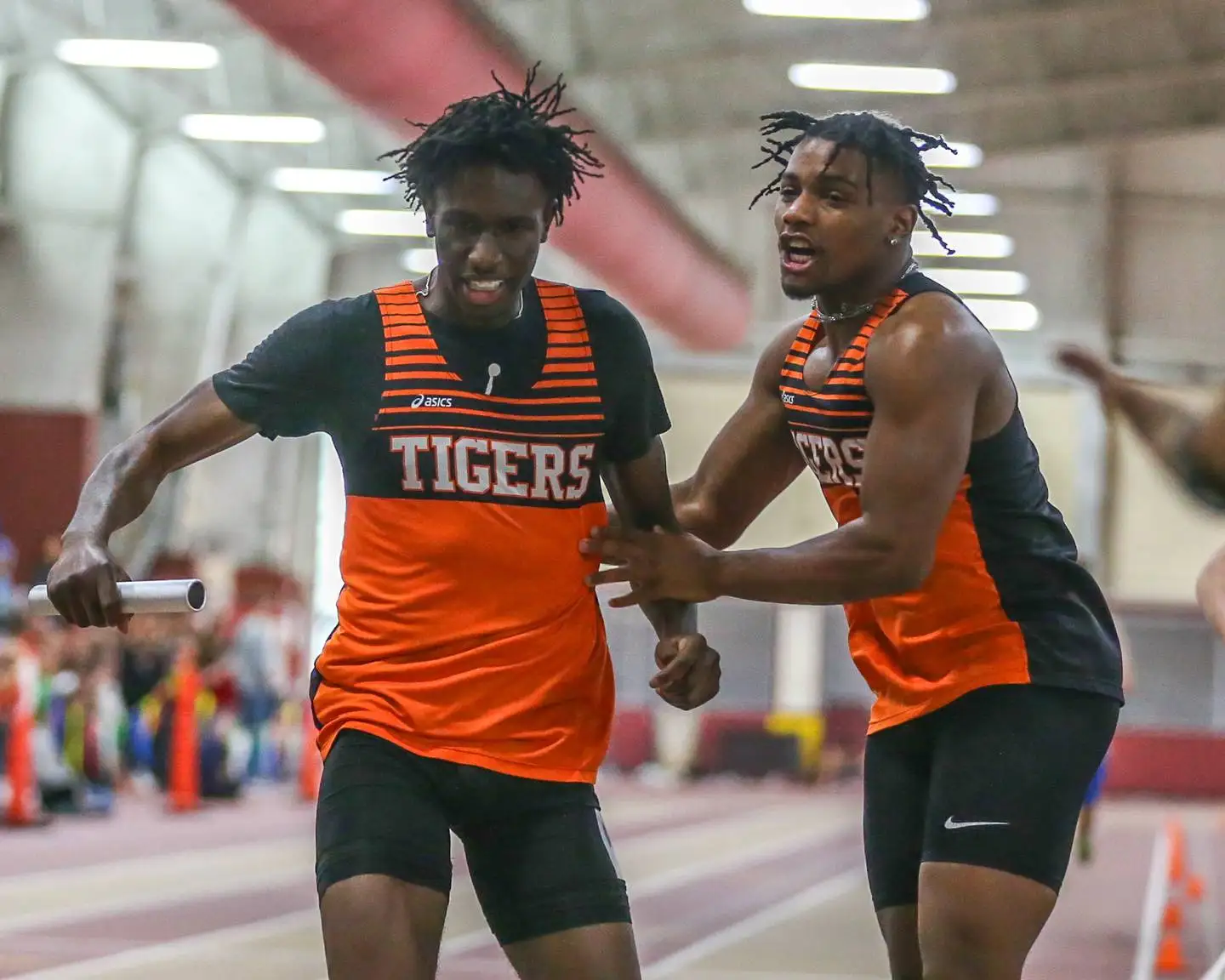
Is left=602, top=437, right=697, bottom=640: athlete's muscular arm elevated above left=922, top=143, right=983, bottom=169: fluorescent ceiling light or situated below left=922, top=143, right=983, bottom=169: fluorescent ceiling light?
below

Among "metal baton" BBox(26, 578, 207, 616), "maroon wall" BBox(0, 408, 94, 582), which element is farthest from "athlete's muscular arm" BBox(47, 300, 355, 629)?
"maroon wall" BBox(0, 408, 94, 582)

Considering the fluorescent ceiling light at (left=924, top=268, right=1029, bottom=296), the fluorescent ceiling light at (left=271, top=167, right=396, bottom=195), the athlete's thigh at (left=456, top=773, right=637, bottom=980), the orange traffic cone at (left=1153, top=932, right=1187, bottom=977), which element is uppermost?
the fluorescent ceiling light at (left=271, top=167, right=396, bottom=195)

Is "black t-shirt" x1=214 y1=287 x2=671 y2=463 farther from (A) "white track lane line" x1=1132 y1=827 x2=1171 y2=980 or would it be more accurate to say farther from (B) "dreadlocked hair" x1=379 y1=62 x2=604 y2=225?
(A) "white track lane line" x1=1132 y1=827 x2=1171 y2=980

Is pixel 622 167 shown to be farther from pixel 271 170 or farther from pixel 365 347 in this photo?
pixel 365 347

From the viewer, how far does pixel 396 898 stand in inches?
139

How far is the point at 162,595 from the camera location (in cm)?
345

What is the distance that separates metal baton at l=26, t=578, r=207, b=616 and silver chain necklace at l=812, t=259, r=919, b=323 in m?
1.39

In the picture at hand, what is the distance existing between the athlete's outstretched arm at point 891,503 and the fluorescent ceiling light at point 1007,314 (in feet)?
83.0

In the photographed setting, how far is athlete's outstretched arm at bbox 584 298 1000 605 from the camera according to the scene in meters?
3.81

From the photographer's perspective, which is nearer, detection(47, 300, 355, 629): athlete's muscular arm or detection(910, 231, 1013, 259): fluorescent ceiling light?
detection(47, 300, 355, 629): athlete's muscular arm

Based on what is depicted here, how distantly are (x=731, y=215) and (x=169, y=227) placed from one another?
8996 mm

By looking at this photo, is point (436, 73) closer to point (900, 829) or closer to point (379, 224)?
point (900, 829)

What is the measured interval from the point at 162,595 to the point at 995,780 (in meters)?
1.61

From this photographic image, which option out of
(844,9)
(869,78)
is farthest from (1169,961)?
(869,78)
